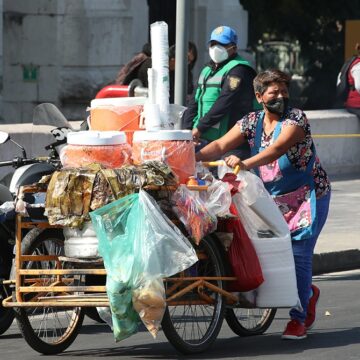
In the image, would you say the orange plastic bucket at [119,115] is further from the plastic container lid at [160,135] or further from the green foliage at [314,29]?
the green foliage at [314,29]

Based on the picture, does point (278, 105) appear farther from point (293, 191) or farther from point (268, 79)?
point (293, 191)

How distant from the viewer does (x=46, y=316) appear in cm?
830

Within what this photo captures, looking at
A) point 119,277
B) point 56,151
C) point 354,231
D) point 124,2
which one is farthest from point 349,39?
point 119,277

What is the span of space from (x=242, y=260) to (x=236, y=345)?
58 cm

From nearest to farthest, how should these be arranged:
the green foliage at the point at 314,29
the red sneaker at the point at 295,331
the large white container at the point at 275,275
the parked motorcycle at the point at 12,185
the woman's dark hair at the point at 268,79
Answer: the large white container at the point at 275,275 < the woman's dark hair at the point at 268,79 < the red sneaker at the point at 295,331 < the parked motorcycle at the point at 12,185 < the green foliage at the point at 314,29

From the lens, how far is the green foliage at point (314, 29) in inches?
1272

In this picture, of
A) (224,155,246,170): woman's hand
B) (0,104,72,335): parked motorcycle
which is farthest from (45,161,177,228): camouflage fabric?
(0,104,72,335): parked motorcycle

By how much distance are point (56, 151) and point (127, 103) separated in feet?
3.01

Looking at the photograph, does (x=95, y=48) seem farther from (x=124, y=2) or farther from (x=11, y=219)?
(x=11, y=219)

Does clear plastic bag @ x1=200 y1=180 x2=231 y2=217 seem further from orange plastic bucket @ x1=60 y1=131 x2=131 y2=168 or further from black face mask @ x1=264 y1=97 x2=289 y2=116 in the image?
black face mask @ x1=264 y1=97 x2=289 y2=116

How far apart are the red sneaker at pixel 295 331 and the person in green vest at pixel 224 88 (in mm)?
2663

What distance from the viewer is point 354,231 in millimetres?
13570

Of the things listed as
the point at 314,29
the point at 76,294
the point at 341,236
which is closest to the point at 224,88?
the point at 341,236

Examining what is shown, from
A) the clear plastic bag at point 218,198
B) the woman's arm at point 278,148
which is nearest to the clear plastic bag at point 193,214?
the clear plastic bag at point 218,198
